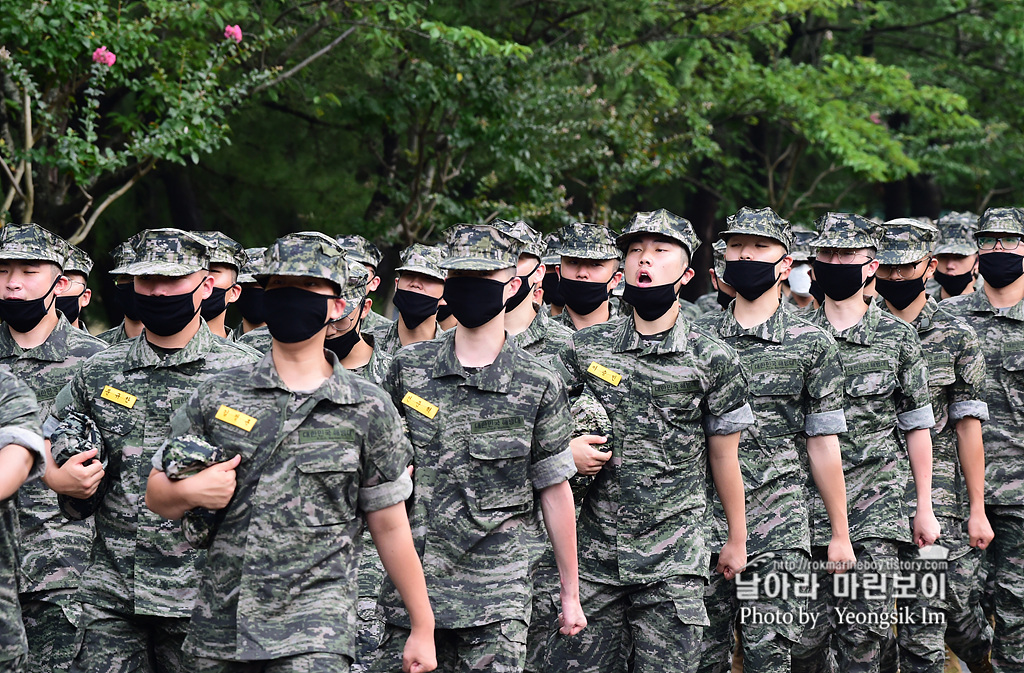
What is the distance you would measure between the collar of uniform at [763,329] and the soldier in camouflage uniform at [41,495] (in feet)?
11.7

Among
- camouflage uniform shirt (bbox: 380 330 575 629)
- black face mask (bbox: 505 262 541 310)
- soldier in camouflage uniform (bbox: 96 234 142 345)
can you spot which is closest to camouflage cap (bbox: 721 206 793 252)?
black face mask (bbox: 505 262 541 310)

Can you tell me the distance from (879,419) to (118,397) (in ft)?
14.7

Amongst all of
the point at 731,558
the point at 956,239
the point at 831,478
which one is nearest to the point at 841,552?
the point at 831,478

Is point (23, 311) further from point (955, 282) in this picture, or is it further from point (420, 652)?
point (955, 282)

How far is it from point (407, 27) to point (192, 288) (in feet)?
24.7

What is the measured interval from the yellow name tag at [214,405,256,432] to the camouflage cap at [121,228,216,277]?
1.22m

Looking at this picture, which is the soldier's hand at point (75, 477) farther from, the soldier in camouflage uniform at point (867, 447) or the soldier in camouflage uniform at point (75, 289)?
the soldier in camouflage uniform at point (867, 447)

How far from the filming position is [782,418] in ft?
23.3

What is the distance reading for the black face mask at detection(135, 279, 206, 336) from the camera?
18.6 feet

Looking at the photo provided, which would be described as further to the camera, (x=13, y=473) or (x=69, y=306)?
(x=69, y=306)

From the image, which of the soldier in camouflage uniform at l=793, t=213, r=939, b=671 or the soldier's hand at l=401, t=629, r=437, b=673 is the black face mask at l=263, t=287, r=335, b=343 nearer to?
the soldier's hand at l=401, t=629, r=437, b=673

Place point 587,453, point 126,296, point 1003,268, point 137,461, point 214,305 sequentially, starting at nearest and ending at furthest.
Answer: point 137,461 < point 587,453 < point 214,305 < point 126,296 < point 1003,268

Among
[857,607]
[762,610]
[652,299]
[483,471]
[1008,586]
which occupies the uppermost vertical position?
[652,299]

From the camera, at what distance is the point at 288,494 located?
14.8 ft
